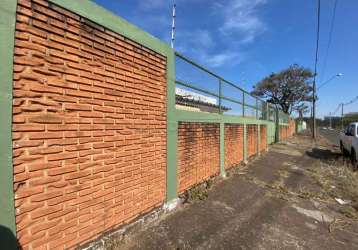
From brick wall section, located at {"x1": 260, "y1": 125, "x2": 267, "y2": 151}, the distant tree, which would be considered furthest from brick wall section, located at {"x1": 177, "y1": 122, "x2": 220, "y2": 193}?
the distant tree

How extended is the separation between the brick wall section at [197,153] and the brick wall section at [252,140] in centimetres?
357

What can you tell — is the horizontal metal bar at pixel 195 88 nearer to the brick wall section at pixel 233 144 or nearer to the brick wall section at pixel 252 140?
the brick wall section at pixel 233 144

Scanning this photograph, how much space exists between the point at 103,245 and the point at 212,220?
204 cm

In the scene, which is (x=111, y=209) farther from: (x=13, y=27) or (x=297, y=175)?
(x=297, y=175)

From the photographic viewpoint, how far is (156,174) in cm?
424

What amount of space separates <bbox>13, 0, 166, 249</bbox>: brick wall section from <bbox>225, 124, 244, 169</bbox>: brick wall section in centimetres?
403

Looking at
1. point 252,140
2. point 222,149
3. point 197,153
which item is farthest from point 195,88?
point 252,140

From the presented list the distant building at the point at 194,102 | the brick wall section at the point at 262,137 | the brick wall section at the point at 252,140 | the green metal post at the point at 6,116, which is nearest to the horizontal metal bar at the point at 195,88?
the distant building at the point at 194,102

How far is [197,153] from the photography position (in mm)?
5664

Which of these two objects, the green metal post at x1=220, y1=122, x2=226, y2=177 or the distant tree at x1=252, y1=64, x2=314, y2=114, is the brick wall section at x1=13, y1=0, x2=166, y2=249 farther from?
the distant tree at x1=252, y1=64, x2=314, y2=114

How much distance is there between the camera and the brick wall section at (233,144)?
7609 millimetres

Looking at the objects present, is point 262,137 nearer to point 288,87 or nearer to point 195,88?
point 195,88

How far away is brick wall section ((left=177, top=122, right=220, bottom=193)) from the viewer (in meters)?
5.04

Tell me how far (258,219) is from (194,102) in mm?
2728
